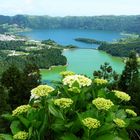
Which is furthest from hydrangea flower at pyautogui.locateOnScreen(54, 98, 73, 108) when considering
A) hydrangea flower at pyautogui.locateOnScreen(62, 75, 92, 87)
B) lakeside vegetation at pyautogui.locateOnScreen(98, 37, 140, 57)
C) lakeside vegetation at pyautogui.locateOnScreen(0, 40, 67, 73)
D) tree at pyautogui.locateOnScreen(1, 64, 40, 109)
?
lakeside vegetation at pyautogui.locateOnScreen(98, 37, 140, 57)

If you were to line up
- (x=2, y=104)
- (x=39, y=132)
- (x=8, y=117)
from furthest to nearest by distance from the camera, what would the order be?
(x=2, y=104), (x=8, y=117), (x=39, y=132)

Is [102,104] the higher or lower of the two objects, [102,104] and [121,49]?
the higher

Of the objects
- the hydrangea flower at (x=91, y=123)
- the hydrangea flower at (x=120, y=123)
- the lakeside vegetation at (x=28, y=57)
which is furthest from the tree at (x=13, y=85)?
the lakeside vegetation at (x=28, y=57)

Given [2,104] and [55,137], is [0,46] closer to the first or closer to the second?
[2,104]

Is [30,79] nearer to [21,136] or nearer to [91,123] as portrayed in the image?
[21,136]

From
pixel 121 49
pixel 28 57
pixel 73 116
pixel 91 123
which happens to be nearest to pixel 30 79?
pixel 73 116

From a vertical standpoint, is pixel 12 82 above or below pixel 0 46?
above

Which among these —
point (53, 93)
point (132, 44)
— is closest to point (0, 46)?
point (132, 44)

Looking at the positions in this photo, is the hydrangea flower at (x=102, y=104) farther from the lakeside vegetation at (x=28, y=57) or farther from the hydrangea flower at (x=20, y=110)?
the lakeside vegetation at (x=28, y=57)
